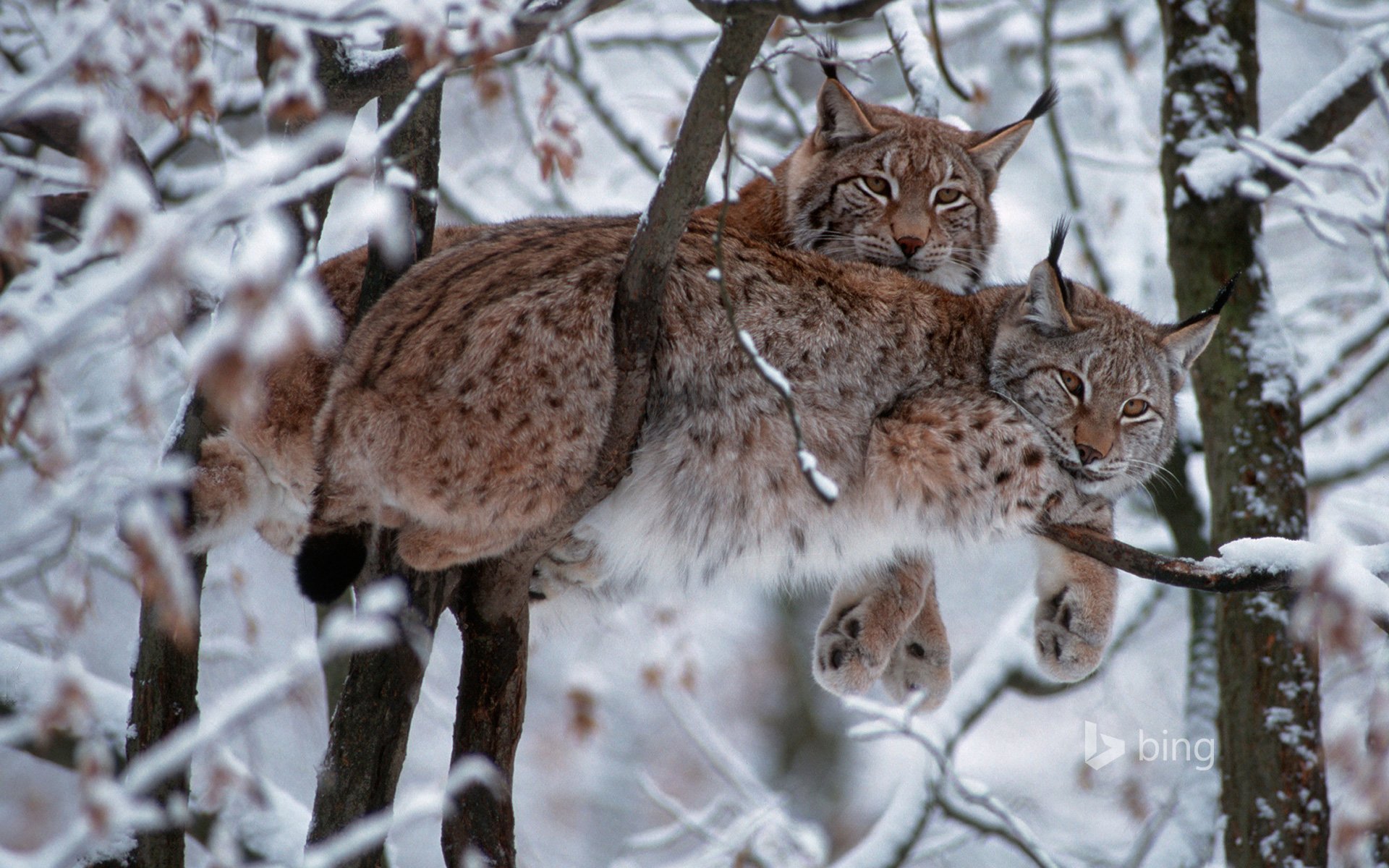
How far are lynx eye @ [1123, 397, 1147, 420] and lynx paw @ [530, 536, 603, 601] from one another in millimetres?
1779

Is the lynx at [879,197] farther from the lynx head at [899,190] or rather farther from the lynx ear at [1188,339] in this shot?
the lynx ear at [1188,339]

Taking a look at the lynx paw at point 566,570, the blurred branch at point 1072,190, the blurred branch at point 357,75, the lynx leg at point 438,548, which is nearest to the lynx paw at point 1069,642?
the lynx paw at point 566,570

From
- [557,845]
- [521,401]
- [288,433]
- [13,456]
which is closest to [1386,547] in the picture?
[521,401]

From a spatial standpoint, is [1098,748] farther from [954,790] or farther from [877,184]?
[877,184]

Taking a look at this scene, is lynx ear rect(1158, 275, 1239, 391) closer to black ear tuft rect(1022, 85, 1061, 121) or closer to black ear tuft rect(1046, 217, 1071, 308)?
black ear tuft rect(1046, 217, 1071, 308)

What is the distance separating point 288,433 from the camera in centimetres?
358

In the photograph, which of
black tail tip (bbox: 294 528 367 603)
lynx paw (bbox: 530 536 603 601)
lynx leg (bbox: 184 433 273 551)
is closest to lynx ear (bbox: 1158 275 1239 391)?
lynx paw (bbox: 530 536 603 601)

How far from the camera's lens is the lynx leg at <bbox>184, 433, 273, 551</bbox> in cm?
362

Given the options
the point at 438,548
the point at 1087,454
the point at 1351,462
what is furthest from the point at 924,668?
the point at 1351,462

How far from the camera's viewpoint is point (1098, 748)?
665cm

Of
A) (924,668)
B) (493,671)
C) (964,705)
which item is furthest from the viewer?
(964,705)

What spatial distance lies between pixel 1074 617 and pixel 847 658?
0.76m

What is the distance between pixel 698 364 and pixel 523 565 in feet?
2.69

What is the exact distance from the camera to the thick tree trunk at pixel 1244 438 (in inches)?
174
